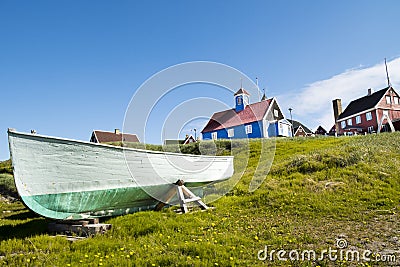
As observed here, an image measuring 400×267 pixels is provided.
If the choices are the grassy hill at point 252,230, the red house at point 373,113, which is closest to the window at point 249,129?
the red house at point 373,113

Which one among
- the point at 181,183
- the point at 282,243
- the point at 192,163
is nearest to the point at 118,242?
the point at 282,243

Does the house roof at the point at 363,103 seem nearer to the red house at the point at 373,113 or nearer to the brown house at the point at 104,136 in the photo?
the red house at the point at 373,113

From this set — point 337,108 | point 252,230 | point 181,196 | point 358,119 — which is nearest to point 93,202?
point 181,196

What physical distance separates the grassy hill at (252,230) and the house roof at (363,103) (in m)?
35.9

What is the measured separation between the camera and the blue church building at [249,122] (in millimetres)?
35812

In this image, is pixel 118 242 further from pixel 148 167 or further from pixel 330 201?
pixel 330 201

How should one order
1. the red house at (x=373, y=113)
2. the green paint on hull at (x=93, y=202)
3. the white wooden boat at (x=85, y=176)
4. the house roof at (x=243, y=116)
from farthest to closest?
the red house at (x=373, y=113) → the house roof at (x=243, y=116) → the green paint on hull at (x=93, y=202) → the white wooden boat at (x=85, y=176)

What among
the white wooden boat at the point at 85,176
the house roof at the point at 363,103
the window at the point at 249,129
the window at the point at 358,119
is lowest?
the white wooden boat at the point at 85,176

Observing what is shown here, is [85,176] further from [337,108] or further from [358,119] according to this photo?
[337,108]

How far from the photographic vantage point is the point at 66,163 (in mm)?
6840

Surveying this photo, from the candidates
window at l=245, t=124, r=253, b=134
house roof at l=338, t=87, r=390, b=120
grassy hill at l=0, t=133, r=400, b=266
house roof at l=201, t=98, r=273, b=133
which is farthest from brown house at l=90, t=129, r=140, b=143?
house roof at l=338, t=87, r=390, b=120

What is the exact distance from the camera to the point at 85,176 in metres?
7.18

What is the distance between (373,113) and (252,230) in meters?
42.4

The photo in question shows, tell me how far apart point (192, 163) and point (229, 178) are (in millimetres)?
3995
